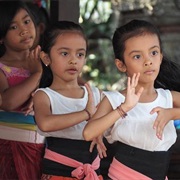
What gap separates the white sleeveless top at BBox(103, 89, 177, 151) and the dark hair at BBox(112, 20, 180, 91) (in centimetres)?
24

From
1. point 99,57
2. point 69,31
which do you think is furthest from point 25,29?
point 99,57

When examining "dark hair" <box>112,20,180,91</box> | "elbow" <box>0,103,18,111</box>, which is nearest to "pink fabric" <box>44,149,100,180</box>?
"elbow" <box>0,103,18,111</box>

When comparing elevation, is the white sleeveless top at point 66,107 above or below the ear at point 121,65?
below

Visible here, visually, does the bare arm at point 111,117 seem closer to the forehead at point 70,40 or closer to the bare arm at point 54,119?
the bare arm at point 54,119

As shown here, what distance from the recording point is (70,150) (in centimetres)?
267

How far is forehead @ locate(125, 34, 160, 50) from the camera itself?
99.3 inches

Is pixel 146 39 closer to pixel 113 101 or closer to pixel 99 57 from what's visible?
pixel 113 101

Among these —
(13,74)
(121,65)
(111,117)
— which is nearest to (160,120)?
(111,117)

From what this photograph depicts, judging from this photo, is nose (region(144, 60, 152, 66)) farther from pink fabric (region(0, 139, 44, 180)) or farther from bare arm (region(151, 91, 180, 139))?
pink fabric (region(0, 139, 44, 180))

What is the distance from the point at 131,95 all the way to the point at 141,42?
1.04ft

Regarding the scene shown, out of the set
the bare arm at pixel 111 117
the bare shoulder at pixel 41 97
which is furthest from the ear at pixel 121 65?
the bare shoulder at pixel 41 97

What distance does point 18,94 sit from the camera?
2936mm

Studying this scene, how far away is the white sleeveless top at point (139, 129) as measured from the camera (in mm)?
2477

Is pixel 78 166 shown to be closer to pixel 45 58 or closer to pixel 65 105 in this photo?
pixel 65 105
